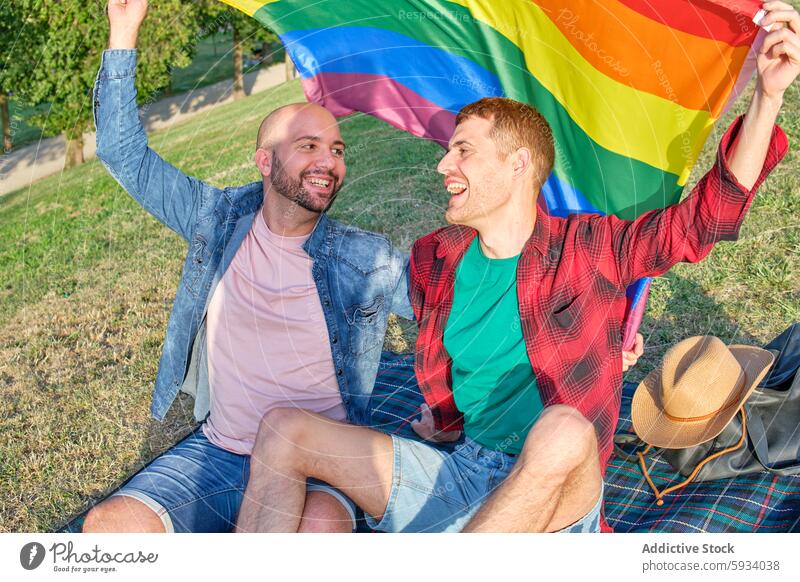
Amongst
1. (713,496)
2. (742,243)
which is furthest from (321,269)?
(742,243)

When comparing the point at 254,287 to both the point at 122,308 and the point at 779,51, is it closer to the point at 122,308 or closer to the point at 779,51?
the point at 779,51

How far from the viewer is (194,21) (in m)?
14.9

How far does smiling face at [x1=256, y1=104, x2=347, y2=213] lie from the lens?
3826mm

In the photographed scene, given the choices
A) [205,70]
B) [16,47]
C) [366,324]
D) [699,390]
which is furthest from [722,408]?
[205,70]

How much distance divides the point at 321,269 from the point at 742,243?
4341 mm

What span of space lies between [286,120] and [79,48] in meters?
12.8

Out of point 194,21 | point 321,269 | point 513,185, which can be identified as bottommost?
point 194,21

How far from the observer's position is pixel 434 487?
3291 mm

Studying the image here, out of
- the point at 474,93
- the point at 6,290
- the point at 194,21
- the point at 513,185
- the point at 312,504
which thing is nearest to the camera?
the point at 312,504

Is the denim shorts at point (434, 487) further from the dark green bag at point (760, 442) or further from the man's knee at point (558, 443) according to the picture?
the dark green bag at point (760, 442)

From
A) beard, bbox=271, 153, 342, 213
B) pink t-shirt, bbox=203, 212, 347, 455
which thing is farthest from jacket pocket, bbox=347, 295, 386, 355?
beard, bbox=271, 153, 342, 213

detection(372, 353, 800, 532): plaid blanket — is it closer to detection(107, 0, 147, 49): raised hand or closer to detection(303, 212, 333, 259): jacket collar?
detection(303, 212, 333, 259): jacket collar

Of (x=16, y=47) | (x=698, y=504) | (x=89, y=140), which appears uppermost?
(x=698, y=504)
